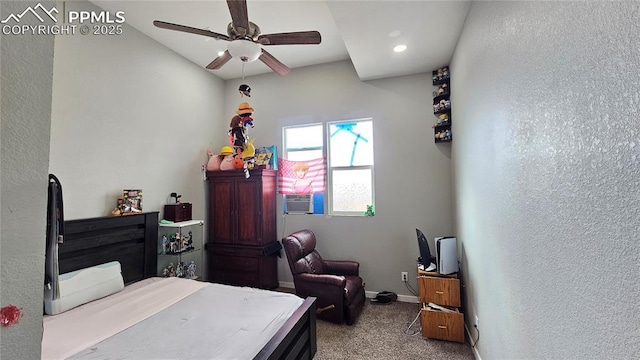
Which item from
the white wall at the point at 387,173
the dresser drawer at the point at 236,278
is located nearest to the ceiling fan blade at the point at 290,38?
the white wall at the point at 387,173

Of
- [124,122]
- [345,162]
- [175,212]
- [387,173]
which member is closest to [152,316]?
[175,212]

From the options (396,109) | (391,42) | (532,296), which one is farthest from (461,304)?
(391,42)

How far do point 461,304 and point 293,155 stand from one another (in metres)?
2.98

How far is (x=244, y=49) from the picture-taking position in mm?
2102

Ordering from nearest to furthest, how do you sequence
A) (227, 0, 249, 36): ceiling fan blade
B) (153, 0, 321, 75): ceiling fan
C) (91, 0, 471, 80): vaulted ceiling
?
(227, 0, 249, 36): ceiling fan blade
(153, 0, 321, 75): ceiling fan
(91, 0, 471, 80): vaulted ceiling

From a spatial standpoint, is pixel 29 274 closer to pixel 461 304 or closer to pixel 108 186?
pixel 108 186

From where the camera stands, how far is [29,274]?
21.8 inches

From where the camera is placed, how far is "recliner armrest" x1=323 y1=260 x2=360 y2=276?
3504mm

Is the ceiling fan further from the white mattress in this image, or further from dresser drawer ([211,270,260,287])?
dresser drawer ([211,270,260,287])

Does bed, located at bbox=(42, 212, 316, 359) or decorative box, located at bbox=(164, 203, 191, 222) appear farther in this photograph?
decorative box, located at bbox=(164, 203, 191, 222)

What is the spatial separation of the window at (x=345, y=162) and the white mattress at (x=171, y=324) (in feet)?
6.31

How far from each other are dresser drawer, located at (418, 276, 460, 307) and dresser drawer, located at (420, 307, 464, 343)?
11cm

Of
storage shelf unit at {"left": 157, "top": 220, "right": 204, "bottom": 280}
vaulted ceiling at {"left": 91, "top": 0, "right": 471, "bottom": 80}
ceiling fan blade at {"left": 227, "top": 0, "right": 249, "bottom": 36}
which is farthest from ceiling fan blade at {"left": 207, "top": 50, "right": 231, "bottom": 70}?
storage shelf unit at {"left": 157, "top": 220, "right": 204, "bottom": 280}

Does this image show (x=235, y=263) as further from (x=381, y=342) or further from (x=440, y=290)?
(x=440, y=290)
